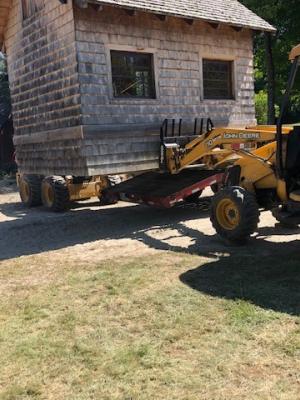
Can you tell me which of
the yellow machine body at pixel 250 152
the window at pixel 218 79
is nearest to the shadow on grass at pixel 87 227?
the yellow machine body at pixel 250 152

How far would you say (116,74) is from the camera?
11.1m

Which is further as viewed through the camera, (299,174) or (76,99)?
(76,99)

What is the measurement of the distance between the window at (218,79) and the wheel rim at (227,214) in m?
5.58

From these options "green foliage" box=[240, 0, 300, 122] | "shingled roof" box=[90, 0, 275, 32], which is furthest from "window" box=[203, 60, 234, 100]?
"green foliage" box=[240, 0, 300, 122]

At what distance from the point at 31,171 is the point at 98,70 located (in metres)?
4.28

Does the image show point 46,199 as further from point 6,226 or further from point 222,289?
point 222,289

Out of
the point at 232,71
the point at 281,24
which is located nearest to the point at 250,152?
the point at 232,71

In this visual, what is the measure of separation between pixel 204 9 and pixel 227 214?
6.68 meters

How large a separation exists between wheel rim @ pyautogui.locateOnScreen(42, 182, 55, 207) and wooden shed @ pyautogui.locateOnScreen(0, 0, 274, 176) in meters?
→ 0.40

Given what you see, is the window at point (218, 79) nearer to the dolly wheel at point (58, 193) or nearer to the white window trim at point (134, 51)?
the white window trim at point (134, 51)

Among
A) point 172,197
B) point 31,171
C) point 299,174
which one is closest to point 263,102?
point 31,171

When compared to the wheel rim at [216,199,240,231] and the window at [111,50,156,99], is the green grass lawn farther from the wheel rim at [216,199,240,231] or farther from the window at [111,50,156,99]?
the window at [111,50,156,99]

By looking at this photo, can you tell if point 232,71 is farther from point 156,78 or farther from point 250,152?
point 250,152

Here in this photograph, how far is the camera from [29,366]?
4145mm
